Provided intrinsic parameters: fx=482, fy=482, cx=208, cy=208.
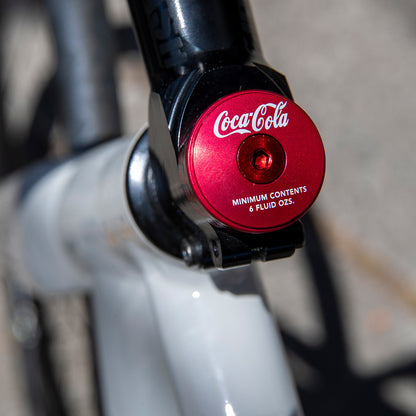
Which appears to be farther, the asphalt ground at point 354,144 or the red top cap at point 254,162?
the asphalt ground at point 354,144

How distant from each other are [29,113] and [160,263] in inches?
23.7

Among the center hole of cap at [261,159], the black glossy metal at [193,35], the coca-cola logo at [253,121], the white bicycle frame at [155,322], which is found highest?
the black glossy metal at [193,35]

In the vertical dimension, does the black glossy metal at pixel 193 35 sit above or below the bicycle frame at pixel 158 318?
above

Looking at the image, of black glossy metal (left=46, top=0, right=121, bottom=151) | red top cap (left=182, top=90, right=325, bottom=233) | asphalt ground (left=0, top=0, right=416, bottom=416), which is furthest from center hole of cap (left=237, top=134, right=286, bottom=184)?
asphalt ground (left=0, top=0, right=416, bottom=416)

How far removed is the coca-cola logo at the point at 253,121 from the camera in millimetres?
230

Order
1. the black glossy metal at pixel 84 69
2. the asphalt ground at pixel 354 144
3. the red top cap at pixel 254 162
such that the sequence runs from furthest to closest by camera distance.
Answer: the asphalt ground at pixel 354 144 < the black glossy metal at pixel 84 69 < the red top cap at pixel 254 162

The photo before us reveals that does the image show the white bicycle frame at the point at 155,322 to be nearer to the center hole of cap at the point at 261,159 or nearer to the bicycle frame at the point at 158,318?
the bicycle frame at the point at 158,318

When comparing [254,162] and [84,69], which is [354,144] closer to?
[84,69]

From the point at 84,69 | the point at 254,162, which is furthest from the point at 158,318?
the point at 84,69

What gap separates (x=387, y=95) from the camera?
801mm

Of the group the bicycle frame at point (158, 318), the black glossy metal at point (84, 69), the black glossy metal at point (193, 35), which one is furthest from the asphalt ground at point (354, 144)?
the black glossy metal at point (193, 35)

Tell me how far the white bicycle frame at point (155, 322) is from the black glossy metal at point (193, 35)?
3.0 inches

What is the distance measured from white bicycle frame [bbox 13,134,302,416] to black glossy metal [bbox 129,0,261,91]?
0.07 m

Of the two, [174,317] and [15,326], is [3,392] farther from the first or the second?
[174,317]
